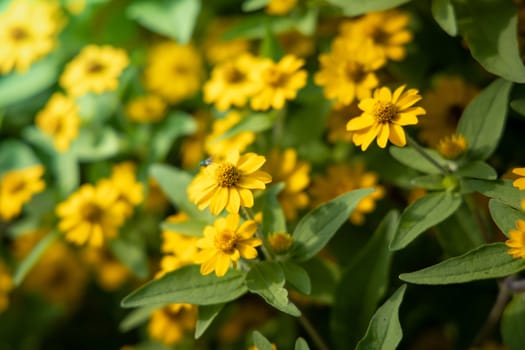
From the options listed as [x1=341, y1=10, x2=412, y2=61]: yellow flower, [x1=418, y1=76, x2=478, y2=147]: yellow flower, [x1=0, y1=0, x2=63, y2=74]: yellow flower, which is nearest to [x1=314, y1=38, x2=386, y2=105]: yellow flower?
[x1=341, y1=10, x2=412, y2=61]: yellow flower

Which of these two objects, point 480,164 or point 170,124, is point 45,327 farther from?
point 480,164

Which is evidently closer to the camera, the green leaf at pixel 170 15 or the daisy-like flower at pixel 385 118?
the daisy-like flower at pixel 385 118

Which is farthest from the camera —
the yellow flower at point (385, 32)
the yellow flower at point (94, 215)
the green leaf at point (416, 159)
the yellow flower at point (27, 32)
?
the yellow flower at point (27, 32)

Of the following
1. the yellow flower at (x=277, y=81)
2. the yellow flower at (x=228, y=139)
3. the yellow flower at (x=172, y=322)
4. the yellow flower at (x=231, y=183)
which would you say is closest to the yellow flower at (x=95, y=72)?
the yellow flower at (x=228, y=139)

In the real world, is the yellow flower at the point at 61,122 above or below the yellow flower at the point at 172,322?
above

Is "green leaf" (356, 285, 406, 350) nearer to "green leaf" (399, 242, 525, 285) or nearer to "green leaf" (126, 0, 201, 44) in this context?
"green leaf" (399, 242, 525, 285)

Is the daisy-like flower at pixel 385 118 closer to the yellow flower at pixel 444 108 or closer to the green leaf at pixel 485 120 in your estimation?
the green leaf at pixel 485 120

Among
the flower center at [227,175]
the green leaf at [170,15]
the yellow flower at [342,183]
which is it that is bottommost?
the yellow flower at [342,183]

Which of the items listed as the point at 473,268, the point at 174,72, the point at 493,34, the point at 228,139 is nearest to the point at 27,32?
the point at 174,72
